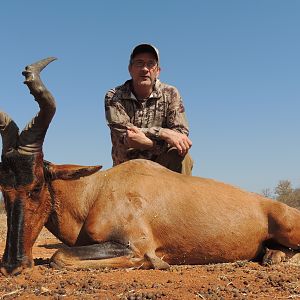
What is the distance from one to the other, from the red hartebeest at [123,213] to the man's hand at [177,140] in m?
0.77

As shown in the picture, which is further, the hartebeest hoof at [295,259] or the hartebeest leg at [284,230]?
the hartebeest leg at [284,230]

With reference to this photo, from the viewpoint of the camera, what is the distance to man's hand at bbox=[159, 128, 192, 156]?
6863 millimetres

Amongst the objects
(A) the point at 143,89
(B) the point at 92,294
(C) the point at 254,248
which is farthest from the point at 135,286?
(A) the point at 143,89

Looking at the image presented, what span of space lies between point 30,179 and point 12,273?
93 cm

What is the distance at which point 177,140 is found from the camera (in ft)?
22.6

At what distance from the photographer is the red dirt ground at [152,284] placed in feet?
12.7

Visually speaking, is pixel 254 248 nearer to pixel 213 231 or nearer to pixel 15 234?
pixel 213 231

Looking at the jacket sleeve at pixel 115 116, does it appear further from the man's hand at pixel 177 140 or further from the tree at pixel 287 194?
the tree at pixel 287 194

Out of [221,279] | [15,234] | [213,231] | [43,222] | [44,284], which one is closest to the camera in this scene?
[44,284]

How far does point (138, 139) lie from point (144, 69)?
127 cm

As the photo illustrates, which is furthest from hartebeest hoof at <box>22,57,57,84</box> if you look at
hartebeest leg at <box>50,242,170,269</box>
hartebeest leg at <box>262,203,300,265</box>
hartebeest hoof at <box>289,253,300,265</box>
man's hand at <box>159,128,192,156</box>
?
hartebeest hoof at <box>289,253,300,265</box>

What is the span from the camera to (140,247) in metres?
5.19

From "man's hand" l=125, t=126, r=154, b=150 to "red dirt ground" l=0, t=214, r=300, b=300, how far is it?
7.38ft

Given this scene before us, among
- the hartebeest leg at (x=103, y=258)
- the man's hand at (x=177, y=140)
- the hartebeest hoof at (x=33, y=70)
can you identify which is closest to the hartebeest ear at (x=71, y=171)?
the hartebeest leg at (x=103, y=258)
